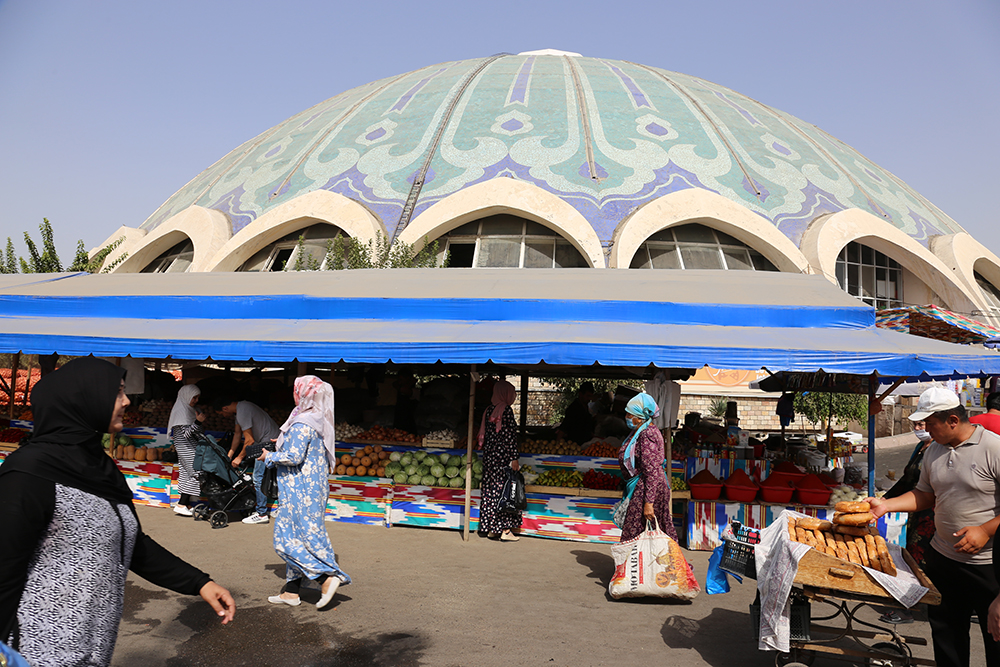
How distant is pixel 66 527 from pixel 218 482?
597 cm

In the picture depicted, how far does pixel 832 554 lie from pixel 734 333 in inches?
133

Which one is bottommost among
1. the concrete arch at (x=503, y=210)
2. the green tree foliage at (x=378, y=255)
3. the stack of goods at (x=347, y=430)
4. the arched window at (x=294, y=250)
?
the stack of goods at (x=347, y=430)

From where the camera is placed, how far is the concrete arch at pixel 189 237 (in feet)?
56.3

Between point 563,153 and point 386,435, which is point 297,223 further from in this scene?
point 386,435


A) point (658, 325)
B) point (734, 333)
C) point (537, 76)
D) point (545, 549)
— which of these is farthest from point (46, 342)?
point (537, 76)

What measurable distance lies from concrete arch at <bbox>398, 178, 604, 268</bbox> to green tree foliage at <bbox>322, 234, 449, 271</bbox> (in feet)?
1.47

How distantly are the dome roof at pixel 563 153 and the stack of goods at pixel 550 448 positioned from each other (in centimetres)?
802

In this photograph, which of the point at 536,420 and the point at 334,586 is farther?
the point at 536,420

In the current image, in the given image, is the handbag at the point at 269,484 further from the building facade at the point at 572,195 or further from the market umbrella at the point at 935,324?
the building facade at the point at 572,195

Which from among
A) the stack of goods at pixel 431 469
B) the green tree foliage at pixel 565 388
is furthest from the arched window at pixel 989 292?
the stack of goods at pixel 431 469

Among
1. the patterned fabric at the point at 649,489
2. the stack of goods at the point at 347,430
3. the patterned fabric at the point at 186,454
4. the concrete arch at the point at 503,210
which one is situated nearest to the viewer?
the patterned fabric at the point at 649,489

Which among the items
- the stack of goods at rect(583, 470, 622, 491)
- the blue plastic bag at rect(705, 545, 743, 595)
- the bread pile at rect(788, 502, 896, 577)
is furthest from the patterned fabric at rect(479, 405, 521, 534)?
the bread pile at rect(788, 502, 896, 577)

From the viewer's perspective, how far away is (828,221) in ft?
53.7

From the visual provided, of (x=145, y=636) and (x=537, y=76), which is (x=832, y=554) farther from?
(x=537, y=76)
